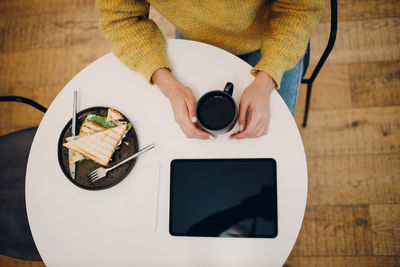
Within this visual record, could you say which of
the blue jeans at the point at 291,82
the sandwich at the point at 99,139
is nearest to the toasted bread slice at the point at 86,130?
the sandwich at the point at 99,139

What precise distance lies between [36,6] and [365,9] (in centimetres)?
209

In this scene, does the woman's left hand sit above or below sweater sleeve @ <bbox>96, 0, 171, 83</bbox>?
below

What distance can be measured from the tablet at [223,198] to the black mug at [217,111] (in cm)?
13

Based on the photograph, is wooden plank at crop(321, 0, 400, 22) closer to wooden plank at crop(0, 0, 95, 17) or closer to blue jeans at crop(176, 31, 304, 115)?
blue jeans at crop(176, 31, 304, 115)

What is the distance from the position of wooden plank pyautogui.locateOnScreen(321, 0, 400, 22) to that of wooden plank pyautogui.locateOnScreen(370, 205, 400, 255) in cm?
105

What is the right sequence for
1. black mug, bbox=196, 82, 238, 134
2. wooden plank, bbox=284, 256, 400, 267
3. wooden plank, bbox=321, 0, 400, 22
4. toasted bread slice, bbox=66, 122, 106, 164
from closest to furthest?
black mug, bbox=196, 82, 238, 134
toasted bread slice, bbox=66, 122, 106, 164
wooden plank, bbox=284, 256, 400, 267
wooden plank, bbox=321, 0, 400, 22

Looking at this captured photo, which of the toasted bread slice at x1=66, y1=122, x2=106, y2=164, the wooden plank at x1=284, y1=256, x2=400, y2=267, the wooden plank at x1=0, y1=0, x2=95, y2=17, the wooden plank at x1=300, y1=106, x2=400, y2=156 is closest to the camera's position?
the toasted bread slice at x1=66, y1=122, x2=106, y2=164

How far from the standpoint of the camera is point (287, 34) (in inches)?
28.3

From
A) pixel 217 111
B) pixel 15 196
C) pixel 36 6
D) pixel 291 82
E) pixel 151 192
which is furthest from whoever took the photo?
pixel 36 6

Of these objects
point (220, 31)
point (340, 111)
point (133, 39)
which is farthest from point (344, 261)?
point (133, 39)

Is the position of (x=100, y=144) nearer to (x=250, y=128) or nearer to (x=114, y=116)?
(x=114, y=116)

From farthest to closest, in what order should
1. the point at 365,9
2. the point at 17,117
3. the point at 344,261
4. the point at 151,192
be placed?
the point at 17,117 < the point at 365,9 < the point at 344,261 < the point at 151,192

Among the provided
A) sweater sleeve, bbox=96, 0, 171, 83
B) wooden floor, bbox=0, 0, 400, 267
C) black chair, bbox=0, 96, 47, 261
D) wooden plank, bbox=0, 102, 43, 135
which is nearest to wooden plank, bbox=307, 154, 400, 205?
wooden floor, bbox=0, 0, 400, 267

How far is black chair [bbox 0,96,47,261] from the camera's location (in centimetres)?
100
